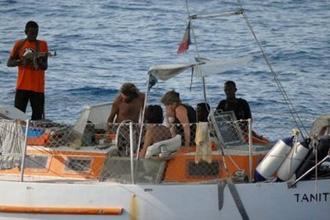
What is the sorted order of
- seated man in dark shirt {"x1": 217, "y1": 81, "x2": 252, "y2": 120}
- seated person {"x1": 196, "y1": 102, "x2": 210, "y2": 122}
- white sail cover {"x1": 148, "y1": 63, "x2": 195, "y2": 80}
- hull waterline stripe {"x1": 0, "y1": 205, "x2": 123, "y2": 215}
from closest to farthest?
hull waterline stripe {"x1": 0, "y1": 205, "x2": 123, "y2": 215} < white sail cover {"x1": 148, "y1": 63, "x2": 195, "y2": 80} < seated person {"x1": 196, "y1": 102, "x2": 210, "y2": 122} < seated man in dark shirt {"x1": 217, "y1": 81, "x2": 252, "y2": 120}

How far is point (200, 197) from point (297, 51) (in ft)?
55.5

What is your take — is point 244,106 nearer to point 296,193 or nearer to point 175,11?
point 296,193

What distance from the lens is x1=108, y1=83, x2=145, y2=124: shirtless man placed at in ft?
58.6

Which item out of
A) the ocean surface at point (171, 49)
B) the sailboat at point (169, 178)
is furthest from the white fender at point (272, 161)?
the ocean surface at point (171, 49)

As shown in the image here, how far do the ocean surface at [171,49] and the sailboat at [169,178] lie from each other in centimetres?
699

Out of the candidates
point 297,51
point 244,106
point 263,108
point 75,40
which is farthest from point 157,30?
point 244,106

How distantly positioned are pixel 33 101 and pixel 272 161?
419cm

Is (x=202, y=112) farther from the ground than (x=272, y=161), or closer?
farther from the ground

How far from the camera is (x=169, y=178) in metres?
16.9

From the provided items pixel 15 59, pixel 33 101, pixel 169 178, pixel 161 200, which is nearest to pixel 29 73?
pixel 15 59

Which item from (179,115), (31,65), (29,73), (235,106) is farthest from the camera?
(29,73)

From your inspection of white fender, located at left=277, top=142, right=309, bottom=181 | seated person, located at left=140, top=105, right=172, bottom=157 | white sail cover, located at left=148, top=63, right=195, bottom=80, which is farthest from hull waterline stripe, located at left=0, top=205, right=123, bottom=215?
white fender, located at left=277, top=142, right=309, bottom=181

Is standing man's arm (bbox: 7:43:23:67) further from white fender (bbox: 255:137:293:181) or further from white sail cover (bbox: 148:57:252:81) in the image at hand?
white fender (bbox: 255:137:293:181)

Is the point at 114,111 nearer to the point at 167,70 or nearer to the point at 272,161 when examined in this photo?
the point at 167,70
